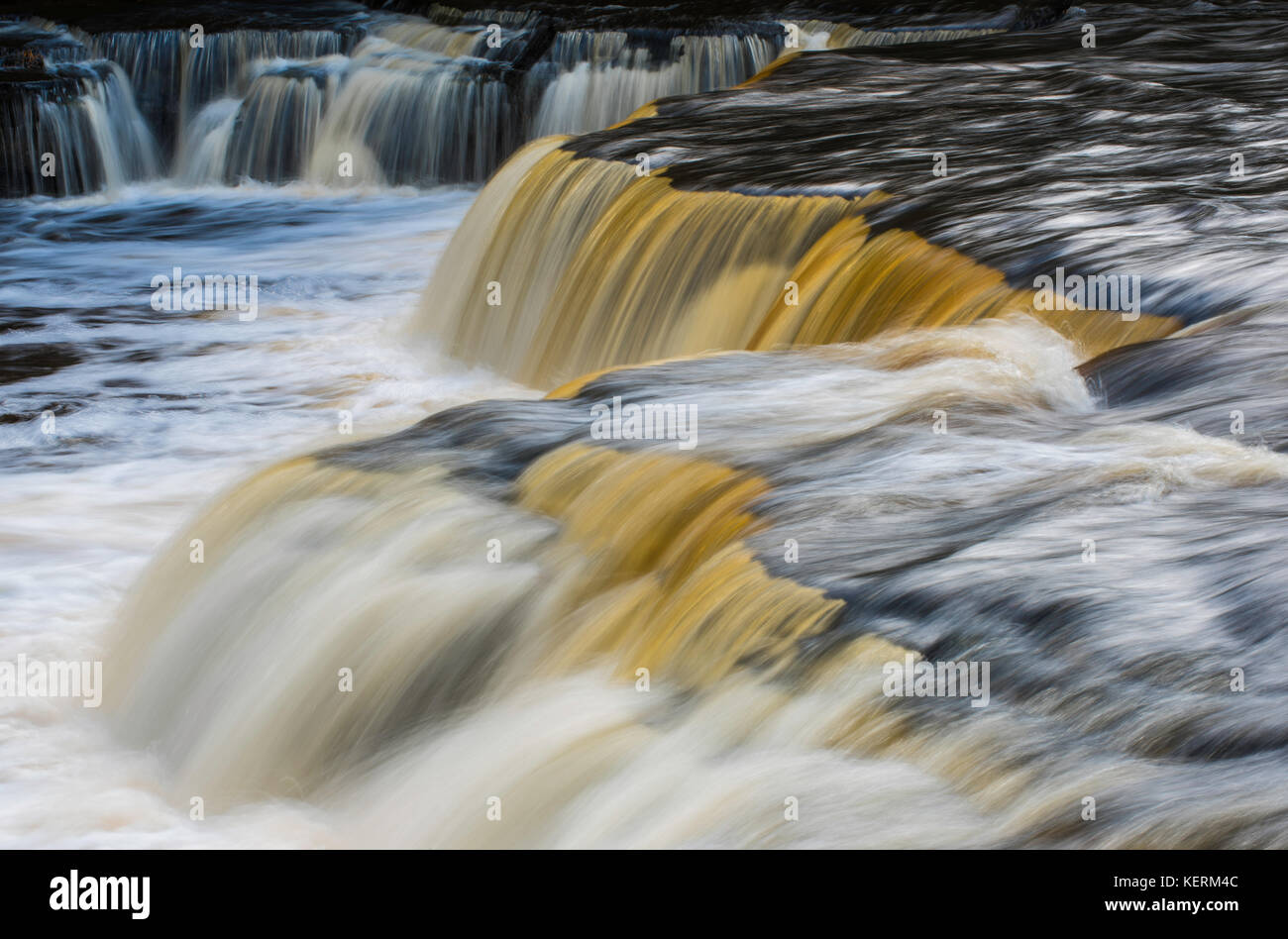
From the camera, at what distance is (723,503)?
4.59m

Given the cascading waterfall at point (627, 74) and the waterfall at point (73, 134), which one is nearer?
the waterfall at point (73, 134)

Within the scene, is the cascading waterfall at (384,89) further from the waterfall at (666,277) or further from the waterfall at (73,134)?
the waterfall at (666,277)

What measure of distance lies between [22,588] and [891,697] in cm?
406

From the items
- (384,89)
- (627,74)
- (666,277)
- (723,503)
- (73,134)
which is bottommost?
(723,503)

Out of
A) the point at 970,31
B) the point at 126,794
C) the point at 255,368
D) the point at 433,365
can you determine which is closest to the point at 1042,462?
the point at 126,794

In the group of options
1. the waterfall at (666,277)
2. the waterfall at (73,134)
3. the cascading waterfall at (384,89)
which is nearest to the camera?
the waterfall at (666,277)

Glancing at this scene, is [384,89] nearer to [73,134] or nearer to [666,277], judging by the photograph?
[73,134]

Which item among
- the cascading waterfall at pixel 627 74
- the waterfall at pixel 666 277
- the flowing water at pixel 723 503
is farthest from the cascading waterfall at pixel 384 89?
the waterfall at pixel 666 277

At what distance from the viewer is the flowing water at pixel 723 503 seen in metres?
3.47

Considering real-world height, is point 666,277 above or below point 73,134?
below

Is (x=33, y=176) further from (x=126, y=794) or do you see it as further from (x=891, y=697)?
(x=891, y=697)

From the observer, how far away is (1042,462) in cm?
458

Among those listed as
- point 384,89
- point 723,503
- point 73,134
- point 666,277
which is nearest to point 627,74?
point 384,89

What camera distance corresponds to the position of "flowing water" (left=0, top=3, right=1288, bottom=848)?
3475mm
